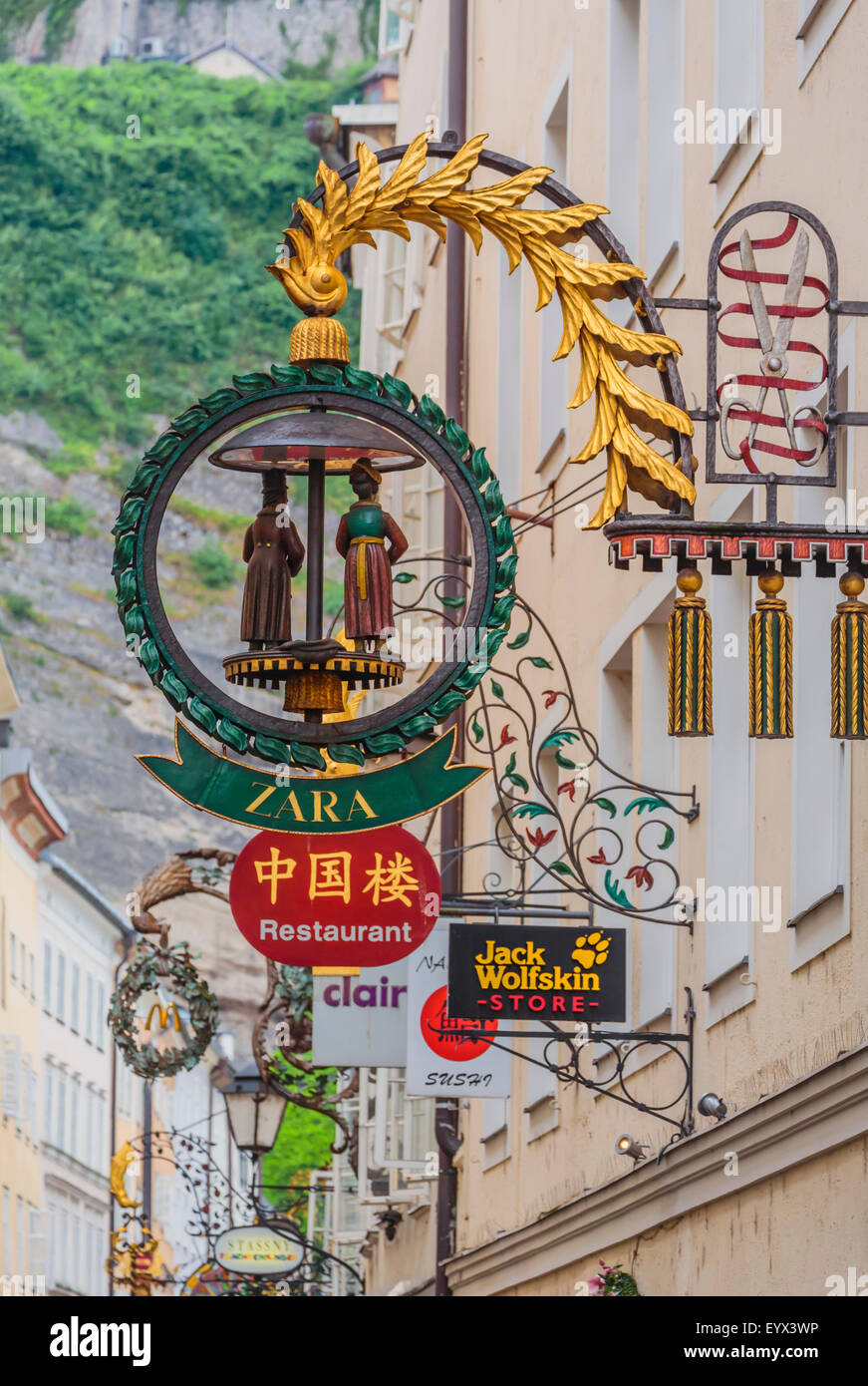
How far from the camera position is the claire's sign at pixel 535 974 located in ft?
36.1

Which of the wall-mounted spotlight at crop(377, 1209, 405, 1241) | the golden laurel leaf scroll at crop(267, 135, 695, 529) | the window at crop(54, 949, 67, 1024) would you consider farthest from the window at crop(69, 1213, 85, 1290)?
the golden laurel leaf scroll at crop(267, 135, 695, 529)

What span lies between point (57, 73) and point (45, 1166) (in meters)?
65.9

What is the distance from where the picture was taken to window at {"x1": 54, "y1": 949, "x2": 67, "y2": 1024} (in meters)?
60.0

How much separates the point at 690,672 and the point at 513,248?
4.94ft

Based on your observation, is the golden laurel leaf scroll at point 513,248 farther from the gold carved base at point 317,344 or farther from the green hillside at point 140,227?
the green hillside at point 140,227

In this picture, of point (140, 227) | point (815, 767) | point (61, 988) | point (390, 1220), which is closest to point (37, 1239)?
point (61, 988)

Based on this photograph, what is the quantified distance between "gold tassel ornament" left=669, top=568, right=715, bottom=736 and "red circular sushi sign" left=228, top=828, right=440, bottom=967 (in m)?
0.92

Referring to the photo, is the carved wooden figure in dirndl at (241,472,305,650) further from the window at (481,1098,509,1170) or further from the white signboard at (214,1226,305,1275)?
the white signboard at (214,1226,305,1275)

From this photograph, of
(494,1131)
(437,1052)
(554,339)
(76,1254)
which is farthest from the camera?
(76,1254)

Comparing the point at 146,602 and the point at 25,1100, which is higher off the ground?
the point at 25,1100

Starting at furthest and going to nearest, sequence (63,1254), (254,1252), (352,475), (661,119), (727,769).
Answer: (63,1254)
(254,1252)
(661,119)
(727,769)
(352,475)

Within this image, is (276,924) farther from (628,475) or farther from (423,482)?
(423,482)

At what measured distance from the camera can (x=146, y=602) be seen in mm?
7770

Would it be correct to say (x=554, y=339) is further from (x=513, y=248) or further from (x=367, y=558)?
(x=367, y=558)
